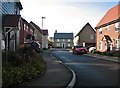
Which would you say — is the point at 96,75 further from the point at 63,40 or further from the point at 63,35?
the point at 63,35

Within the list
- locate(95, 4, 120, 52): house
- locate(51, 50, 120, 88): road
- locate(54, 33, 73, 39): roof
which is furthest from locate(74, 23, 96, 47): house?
locate(51, 50, 120, 88): road

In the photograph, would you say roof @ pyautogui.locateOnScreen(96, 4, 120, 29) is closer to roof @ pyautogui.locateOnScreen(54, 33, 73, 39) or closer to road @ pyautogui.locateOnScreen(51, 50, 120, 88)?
road @ pyautogui.locateOnScreen(51, 50, 120, 88)

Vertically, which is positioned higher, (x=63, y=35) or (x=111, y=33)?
(x=63, y=35)

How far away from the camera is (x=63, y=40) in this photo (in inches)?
5620

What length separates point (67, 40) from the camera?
144m

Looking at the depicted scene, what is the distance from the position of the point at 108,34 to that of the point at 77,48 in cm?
593

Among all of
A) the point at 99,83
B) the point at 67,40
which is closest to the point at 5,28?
the point at 99,83

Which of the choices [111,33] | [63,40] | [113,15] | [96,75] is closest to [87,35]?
[113,15]

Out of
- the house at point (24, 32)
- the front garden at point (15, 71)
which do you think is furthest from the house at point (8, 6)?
the front garden at point (15, 71)

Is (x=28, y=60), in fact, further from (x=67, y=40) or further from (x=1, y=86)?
(x=67, y=40)

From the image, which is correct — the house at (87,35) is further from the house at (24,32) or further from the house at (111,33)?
the house at (24,32)

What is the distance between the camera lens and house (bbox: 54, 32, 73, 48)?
141250mm

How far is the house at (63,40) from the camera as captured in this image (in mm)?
141250

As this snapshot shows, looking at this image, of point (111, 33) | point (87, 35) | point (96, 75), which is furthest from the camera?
point (87, 35)
